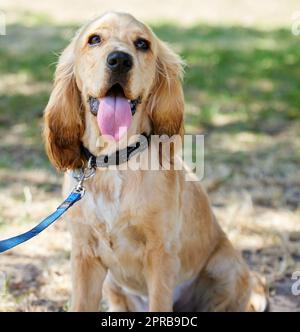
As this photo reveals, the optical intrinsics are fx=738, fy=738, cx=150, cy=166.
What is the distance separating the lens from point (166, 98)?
409 cm

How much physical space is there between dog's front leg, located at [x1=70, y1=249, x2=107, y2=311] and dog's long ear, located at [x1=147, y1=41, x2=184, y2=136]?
0.80 m

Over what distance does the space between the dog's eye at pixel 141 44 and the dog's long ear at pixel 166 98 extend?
0.18m

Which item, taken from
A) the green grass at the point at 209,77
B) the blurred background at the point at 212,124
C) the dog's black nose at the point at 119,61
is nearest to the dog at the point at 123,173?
the dog's black nose at the point at 119,61

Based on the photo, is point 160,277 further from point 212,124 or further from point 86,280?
point 212,124

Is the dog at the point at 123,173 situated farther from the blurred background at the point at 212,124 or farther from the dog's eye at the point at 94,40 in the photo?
the blurred background at the point at 212,124

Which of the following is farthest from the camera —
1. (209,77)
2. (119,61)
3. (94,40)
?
(209,77)

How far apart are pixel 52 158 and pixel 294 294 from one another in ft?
6.05

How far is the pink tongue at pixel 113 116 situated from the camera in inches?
148

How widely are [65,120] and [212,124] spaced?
4.50 metres

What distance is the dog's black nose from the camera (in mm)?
3668

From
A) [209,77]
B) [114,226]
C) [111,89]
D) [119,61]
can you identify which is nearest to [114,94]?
[111,89]

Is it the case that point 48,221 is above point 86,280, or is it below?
above
